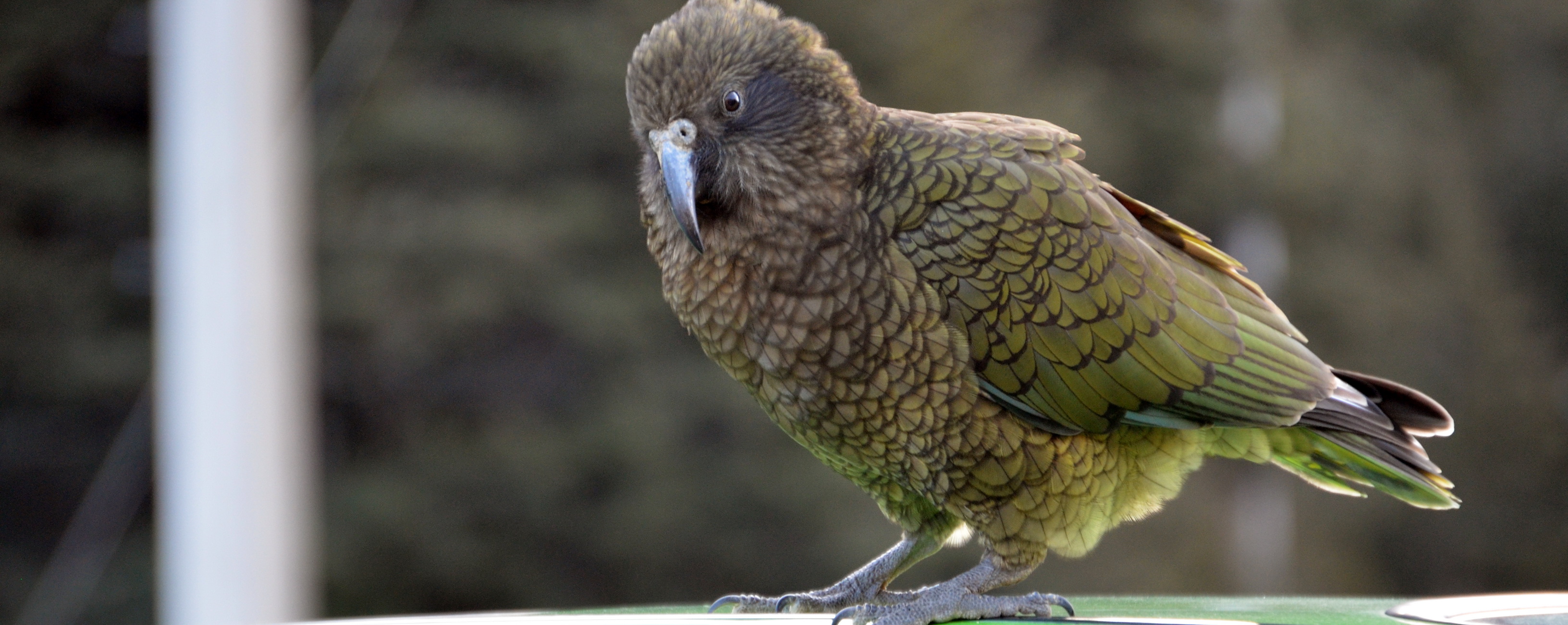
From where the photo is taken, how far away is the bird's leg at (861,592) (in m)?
2.72

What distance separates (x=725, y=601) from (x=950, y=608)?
1.78 feet

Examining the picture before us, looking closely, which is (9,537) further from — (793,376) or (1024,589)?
(793,376)

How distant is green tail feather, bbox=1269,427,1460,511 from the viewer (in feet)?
8.66

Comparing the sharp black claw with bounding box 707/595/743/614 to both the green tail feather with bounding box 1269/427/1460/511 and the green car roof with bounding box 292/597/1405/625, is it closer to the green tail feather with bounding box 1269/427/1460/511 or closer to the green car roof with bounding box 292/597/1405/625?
the green car roof with bounding box 292/597/1405/625

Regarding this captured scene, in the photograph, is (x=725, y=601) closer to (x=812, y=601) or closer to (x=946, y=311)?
(x=812, y=601)

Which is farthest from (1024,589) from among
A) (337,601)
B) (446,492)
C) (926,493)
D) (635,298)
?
(926,493)

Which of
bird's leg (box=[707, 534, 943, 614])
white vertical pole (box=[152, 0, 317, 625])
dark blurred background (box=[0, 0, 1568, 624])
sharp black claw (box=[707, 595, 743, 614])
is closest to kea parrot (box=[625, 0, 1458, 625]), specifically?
bird's leg (box=[707, 534, 943, 614])

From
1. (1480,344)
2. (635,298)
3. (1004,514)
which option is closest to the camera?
(1004,514)

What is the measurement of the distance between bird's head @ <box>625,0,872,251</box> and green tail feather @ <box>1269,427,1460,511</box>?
1.09m

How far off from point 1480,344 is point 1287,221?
226 cm

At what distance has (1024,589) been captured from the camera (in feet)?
34.3

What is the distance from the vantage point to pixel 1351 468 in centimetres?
279

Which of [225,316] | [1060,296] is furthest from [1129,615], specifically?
[225,316]

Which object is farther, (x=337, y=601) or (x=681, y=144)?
(x=337, y=601)
